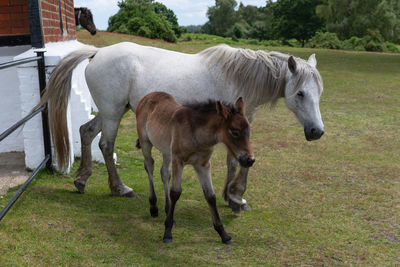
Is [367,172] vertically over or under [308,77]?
under

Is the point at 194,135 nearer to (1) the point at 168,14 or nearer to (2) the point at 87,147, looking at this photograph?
(2) the point at 87,147

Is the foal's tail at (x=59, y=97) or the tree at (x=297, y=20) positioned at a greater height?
the tree at (x=297, y=20)

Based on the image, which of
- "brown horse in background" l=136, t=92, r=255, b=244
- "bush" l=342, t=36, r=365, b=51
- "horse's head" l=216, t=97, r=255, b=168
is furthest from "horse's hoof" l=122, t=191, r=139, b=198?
"bush" l=342, t=36, r=365, b=51

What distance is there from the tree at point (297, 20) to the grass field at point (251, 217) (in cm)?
4172

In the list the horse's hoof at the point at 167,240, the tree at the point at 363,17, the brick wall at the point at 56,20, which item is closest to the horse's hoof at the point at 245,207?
the horse's hoof at the point at 167,240

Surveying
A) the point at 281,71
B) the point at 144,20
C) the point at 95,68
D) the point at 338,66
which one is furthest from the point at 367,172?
the point at 144,20

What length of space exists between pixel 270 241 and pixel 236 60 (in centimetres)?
201

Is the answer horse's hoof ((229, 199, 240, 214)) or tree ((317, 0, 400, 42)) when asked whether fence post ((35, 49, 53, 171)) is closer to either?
horse's hoof ((229, 199, 240, 214))

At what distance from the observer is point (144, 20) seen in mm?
31438

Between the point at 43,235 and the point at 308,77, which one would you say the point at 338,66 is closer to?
the point at 308,77

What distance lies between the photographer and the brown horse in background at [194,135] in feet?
11.0

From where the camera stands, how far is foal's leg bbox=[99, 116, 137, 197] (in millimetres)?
5227

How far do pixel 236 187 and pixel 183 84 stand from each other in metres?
1.38

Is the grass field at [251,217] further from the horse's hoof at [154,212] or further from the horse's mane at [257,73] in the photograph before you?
the horse's mane at [257,73]
